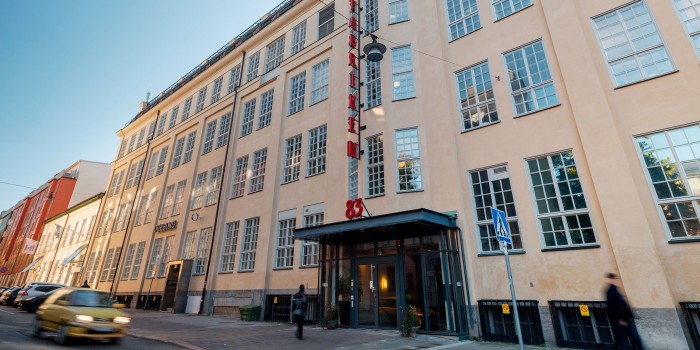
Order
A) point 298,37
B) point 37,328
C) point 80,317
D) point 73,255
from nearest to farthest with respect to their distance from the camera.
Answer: point 80,317 < point 37,328 < point 298,37 < point 73,255

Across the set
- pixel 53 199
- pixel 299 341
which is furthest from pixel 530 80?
pixel 53 199

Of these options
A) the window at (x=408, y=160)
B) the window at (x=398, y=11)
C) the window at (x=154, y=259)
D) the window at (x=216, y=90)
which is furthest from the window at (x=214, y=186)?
the window at (x=398, y=11)

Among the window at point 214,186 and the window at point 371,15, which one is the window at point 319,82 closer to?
the window at point 371,15

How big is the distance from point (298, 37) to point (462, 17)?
39.9 feet

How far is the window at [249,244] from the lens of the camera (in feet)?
65.4

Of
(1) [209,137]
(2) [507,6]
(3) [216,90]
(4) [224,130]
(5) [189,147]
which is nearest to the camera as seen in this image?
(2) [507,6]

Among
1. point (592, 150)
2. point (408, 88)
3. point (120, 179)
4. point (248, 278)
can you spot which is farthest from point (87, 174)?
point (592, 150)

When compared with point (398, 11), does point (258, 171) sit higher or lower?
lower

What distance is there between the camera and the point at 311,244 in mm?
17281

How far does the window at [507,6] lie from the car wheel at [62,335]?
18.2 metres

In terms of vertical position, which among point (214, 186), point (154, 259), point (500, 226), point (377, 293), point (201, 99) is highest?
point (201, 99)

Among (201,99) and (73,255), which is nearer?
(201,99)

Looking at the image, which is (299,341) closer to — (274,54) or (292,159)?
(292,159)

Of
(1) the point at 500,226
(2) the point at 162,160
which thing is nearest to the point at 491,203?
(1) the point at 500,226
